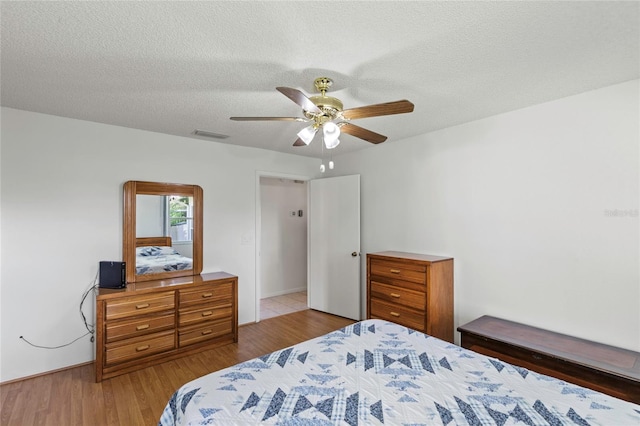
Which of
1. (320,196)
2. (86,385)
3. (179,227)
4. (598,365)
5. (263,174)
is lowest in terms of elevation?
(86,385)

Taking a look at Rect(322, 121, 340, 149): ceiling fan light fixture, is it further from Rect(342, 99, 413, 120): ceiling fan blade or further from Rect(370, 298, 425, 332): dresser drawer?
Rect(370, 298, 425, 332): dresser drawer

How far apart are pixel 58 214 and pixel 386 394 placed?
128 inches

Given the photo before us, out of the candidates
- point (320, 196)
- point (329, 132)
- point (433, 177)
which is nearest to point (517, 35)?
point (329, 132)

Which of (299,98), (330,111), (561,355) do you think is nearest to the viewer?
(299,98)

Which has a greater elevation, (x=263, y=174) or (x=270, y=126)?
(x=270, y=126)

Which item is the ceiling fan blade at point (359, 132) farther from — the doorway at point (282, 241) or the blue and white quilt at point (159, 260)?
the doorway at point (282, 241)

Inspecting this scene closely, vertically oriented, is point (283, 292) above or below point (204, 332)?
below

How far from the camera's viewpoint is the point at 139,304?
2.85 meters

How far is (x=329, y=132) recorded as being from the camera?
1.88 m

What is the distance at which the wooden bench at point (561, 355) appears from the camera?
1.85 meters

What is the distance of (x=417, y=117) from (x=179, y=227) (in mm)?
2876

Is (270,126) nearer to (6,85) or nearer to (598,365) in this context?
(6,85)

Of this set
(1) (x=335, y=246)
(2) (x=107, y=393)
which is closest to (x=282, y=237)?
(1) (x=335, y=246)

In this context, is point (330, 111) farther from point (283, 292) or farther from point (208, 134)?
point (283, 292)
